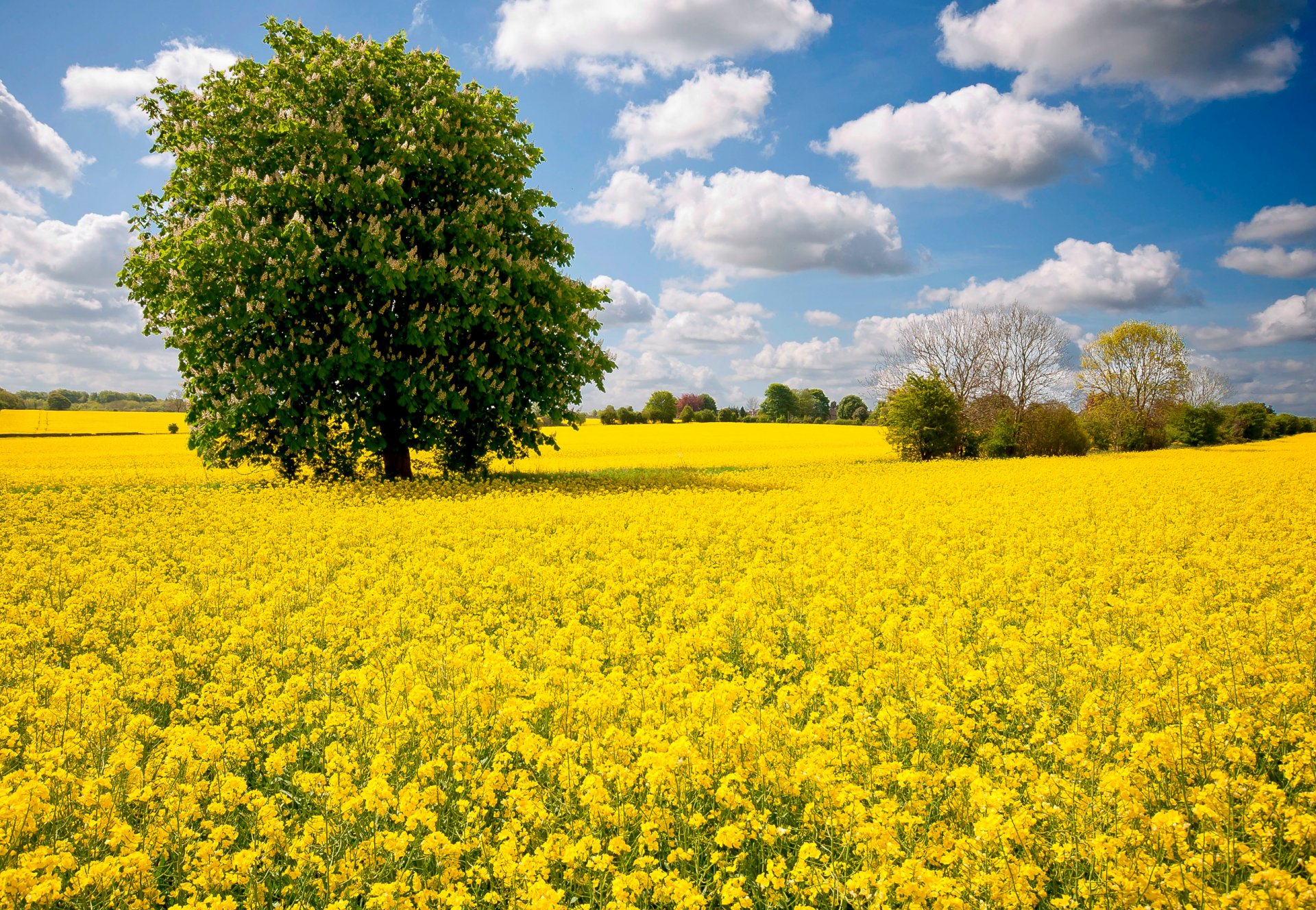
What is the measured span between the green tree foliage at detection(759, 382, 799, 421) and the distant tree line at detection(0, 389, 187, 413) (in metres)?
70.4

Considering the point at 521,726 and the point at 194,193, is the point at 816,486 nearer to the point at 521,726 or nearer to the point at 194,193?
the point at 521,726

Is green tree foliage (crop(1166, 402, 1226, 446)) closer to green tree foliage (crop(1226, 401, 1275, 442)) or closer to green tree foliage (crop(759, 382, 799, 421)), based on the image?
green tree foliage (crop(1226, 401, 1275, 442))

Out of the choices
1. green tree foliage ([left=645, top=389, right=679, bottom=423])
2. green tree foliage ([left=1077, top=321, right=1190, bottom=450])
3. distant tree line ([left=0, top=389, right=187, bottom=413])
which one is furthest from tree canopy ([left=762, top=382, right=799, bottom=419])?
distant tree line ([left=0, top=389, right=187, bottom=413])

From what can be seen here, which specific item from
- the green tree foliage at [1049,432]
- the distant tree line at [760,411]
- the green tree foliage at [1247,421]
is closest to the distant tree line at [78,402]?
the distant tree line at [760,411]

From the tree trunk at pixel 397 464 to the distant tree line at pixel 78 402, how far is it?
61839mm

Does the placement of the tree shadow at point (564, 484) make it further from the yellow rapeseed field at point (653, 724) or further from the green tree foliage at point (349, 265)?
the yellow rapeseed field at point (653, 724)

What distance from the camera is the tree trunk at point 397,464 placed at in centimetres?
2214

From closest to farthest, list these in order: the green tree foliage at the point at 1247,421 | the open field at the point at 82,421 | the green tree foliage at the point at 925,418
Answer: the green tree foliage at the point at 925,418, the open field at the point at 82,421, the green tree foliage at the point at 1247,421

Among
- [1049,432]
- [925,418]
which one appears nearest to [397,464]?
[925,418]

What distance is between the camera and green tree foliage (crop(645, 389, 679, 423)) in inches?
3255

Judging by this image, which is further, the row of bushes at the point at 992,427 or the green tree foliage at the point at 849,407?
the green tree foliage at the point at 849,407

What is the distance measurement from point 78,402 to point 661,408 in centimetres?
7145

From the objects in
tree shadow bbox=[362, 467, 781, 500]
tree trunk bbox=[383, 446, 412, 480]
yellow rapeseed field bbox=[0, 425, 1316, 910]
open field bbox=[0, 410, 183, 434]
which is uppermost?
open field bbox=[0, 410, 183, 434]

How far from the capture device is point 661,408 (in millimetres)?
83125
